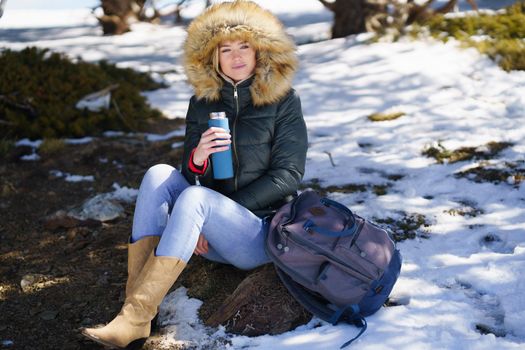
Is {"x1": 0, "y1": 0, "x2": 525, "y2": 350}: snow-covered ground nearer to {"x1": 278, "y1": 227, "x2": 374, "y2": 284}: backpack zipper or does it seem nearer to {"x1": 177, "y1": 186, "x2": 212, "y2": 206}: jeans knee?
{"x1": 278, "y1": 227, "x2": 374, "y2": 284}: backpack zipper

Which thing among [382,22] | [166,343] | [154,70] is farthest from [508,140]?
[154,70]

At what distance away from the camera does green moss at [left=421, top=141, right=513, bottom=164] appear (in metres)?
5.44

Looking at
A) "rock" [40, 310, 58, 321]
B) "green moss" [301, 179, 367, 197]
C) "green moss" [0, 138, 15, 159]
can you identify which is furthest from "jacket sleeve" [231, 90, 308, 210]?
"green moss" [0, 138, 15, 159]

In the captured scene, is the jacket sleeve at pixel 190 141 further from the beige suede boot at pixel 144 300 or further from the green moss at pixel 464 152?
the green moss at pixel 464 152

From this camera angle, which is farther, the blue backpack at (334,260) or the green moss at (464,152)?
the green moss at (464,152)

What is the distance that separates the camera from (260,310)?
3.08m

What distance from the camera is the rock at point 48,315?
3.47 metres

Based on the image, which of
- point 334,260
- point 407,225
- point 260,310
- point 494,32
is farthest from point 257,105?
point 494,32

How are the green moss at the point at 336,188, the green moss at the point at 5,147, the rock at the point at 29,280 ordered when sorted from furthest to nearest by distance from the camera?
the green moss at the point at 5,147
the green moss at the point at 336,188
the rock at the point at 29,280

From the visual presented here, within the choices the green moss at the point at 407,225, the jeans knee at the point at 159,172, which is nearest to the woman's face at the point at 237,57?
the jeans knee at the point at 159,172

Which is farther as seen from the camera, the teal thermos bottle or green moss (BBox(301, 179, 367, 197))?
green moss (BBox(301, 179, 367, 197))

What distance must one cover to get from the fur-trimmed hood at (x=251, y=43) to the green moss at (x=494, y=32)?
570 cm

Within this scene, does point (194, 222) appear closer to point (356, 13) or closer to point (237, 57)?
point (237, 57)

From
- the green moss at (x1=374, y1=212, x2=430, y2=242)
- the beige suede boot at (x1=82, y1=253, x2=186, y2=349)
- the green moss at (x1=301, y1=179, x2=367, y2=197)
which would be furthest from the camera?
the green moss at (x1=301, y1=179, x2=367, y2=197)
